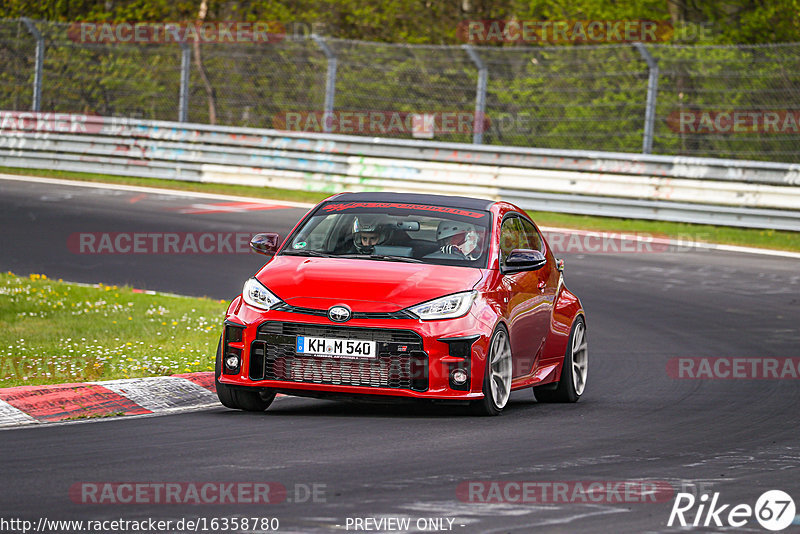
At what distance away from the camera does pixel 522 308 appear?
30.8 feet

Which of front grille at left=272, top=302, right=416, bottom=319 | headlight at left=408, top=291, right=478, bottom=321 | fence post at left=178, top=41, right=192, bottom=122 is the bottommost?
front grille at left=272, top=302, right=416, bottom=319

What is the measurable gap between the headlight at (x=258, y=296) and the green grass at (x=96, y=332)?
1.52 m

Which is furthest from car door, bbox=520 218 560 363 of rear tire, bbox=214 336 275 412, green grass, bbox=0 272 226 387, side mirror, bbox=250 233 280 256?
green grass, bbox=0 272 226 387

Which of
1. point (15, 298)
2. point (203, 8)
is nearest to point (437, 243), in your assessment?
point (15, 298)

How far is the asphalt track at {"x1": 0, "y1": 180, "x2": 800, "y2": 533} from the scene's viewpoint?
5.89 meters

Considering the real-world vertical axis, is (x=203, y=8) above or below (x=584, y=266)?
above

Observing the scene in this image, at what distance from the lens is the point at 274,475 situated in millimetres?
6566

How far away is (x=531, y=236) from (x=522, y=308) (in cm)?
126

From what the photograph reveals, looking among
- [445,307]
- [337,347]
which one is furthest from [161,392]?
[445,307]

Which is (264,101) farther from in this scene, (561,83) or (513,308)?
(513,308)

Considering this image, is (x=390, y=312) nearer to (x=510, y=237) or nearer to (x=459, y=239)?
(x=459, y=239)

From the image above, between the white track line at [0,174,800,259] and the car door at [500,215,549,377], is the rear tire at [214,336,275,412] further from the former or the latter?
the white track line at [0,174,800,259]

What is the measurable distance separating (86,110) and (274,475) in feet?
73.7

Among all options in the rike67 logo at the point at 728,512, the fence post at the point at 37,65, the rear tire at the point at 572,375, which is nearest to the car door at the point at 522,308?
the rear tire at the point at 572,375
